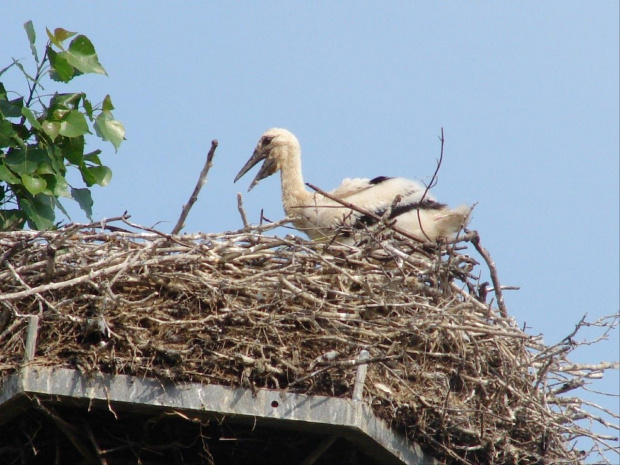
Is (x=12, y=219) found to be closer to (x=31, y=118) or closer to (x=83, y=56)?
(x=31, y=118)

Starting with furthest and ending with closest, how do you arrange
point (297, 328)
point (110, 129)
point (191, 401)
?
point (110, 129) < point (297, 328) < point (191, 401)

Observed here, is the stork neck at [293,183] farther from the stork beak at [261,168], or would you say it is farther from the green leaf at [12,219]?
the green leaf at [12,219]

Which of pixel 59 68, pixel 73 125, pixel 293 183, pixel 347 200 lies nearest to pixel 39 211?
pixel 73 125

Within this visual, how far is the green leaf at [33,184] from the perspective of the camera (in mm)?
5746

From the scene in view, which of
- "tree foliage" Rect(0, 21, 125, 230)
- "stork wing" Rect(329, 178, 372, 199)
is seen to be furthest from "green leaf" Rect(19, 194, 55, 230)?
"stork wing" Rect(329, 178, 372, 199)

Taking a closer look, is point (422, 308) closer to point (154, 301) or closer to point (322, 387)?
point (322, 387)

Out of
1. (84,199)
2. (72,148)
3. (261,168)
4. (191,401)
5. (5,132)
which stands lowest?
(191,401)

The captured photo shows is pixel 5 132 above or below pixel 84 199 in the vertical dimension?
above

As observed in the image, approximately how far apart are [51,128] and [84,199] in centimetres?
50

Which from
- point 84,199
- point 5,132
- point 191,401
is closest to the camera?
point 191,401

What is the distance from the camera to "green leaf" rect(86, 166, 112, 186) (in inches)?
243

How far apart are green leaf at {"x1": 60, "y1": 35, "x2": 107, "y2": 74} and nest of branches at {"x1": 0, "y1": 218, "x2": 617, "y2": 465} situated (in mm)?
976

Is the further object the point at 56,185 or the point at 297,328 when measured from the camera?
the point at 56,185

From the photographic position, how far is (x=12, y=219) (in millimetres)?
5898
